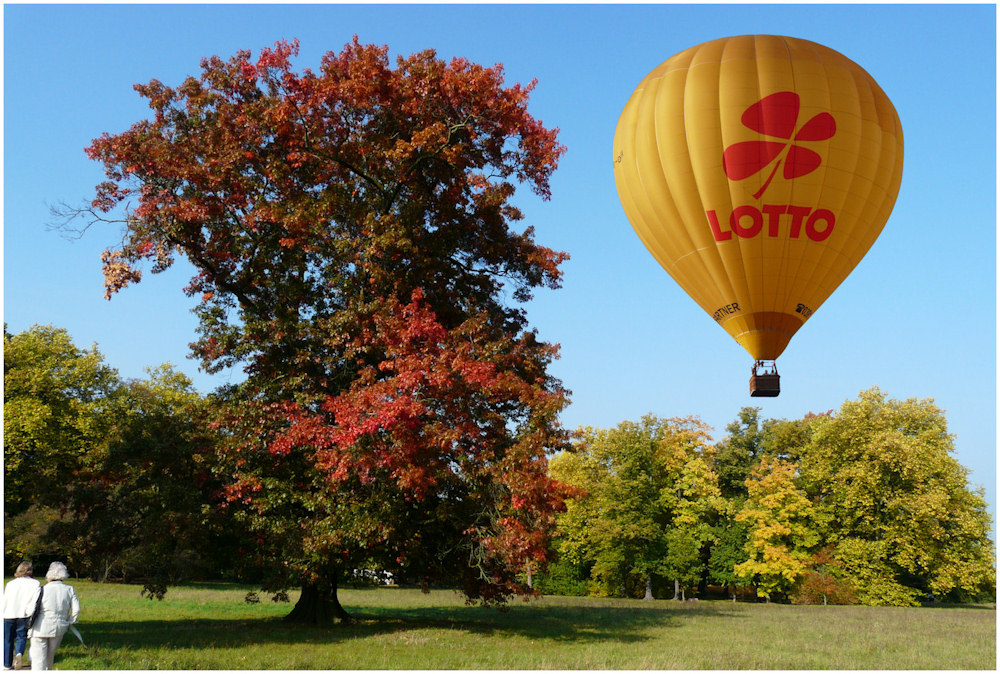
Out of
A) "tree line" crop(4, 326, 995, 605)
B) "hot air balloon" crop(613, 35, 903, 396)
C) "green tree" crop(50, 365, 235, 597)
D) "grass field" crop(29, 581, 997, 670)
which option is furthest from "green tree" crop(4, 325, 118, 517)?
"hot air balloon" crop(613, 35, 903, 396)

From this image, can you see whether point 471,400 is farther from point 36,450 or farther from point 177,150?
point 36,450

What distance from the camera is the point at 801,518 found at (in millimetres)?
49844

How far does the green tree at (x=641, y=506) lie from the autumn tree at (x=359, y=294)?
30.8 m

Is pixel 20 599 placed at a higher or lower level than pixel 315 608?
higher

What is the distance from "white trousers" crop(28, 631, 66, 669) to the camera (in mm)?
11922

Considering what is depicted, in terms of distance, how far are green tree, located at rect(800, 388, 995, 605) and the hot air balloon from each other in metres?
29.6

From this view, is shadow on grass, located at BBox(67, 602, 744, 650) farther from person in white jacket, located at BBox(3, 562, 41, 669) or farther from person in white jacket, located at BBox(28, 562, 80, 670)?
person in white jacket, located at BBox(28, 562, 80, 670)

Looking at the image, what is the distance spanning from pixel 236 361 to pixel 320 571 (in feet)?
18.7

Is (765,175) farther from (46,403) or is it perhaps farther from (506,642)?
(46,403)

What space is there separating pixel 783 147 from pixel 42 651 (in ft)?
66.3

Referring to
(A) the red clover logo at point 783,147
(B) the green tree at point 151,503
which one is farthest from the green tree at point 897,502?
(B) the green tree at point 151,503

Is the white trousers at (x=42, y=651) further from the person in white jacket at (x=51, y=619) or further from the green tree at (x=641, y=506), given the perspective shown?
the green tree at (x=641, y=506)

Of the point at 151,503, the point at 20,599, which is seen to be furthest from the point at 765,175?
the point at 20,599

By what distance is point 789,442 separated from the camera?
196ft
